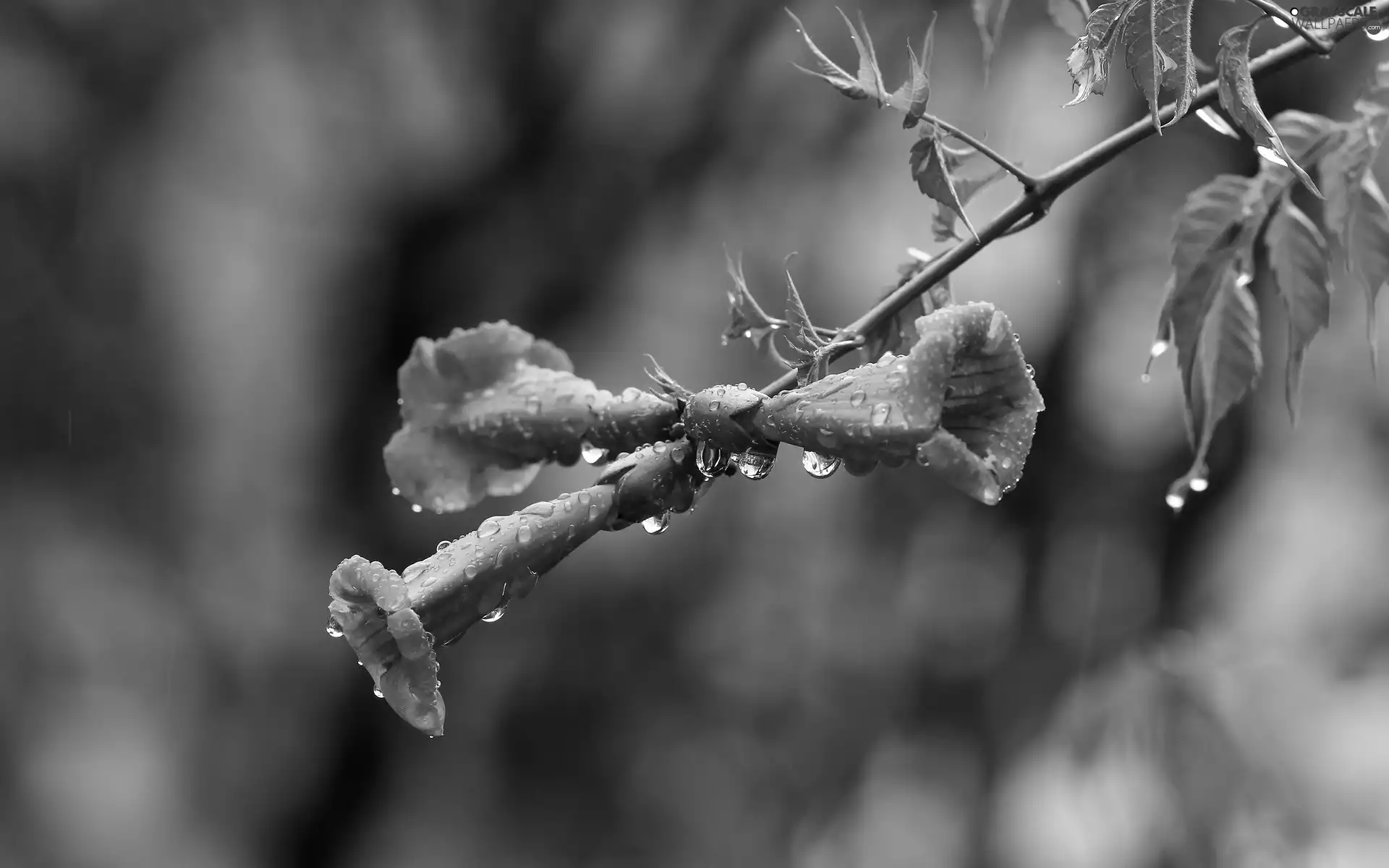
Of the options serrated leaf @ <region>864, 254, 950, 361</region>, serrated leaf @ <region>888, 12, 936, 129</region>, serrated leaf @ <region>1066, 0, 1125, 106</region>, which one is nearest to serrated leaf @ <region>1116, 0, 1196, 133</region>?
serrated leaf @ <region>1066, 0, 1125, 106</region>

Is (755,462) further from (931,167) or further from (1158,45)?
(1158,45)

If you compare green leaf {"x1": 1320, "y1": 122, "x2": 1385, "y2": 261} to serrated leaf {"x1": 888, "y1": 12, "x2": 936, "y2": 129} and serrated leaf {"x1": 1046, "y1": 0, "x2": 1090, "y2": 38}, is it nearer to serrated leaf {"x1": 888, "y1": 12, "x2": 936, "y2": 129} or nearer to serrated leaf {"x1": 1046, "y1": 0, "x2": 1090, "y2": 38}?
serrated leaf {"x1": 1046, "y1": 0, "x2": 1090, "y2": 38}

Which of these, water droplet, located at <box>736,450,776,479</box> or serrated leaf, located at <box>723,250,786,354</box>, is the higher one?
serrated leaf, located at <box>723,250,786,354</box>

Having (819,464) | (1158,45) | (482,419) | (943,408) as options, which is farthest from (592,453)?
(1158,45)

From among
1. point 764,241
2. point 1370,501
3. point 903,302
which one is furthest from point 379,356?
point 903,302

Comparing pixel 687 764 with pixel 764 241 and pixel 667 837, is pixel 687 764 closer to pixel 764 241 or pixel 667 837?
pixel 667 837
